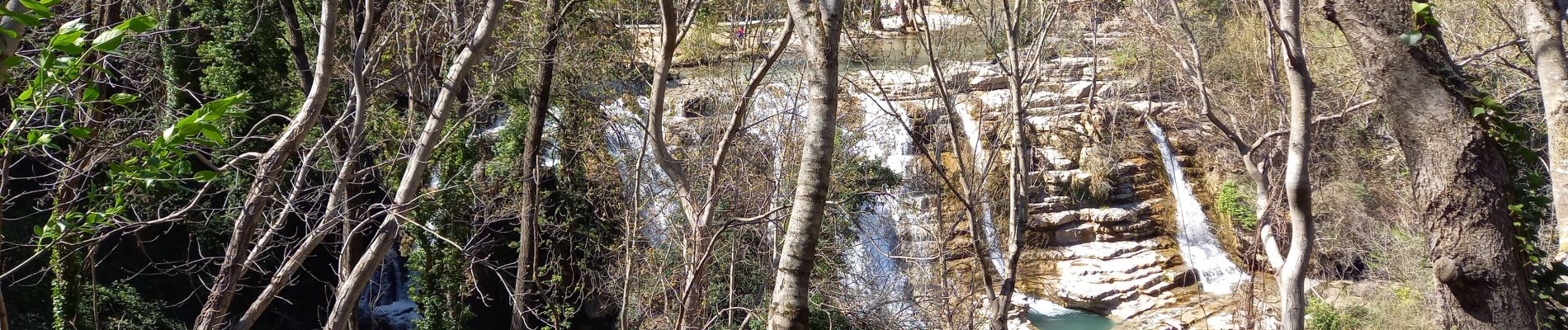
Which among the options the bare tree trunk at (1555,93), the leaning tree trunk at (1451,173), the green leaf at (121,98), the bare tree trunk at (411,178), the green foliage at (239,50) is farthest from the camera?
the green foliage at (239,50)

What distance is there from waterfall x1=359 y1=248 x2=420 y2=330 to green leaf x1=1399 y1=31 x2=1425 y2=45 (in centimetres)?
1330

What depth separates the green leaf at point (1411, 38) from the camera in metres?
4.50

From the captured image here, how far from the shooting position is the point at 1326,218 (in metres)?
13.1

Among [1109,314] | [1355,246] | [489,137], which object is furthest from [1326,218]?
[489,137]

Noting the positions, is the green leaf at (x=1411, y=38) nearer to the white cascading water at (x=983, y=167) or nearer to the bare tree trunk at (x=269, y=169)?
the bare tree trunk at (x=269, y=169)

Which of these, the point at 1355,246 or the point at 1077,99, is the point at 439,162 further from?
the point at 1355,246

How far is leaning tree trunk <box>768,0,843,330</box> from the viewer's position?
338cm

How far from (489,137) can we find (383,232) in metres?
6.91

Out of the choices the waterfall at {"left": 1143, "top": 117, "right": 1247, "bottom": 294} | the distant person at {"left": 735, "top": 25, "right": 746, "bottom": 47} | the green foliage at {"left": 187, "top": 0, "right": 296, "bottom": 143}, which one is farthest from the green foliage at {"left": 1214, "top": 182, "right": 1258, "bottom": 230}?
the green foliage at {"left": 187, "top": 0, "right": 296, "bottom": 143}

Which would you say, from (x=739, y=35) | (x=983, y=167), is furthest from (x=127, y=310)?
(x=983, y=167)

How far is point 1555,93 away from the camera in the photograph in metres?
4.35

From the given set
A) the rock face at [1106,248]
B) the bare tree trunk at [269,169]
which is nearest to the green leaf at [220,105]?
the bare tree trunk at [269,169]

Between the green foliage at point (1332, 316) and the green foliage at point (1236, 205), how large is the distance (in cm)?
222

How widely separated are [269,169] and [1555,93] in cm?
717
